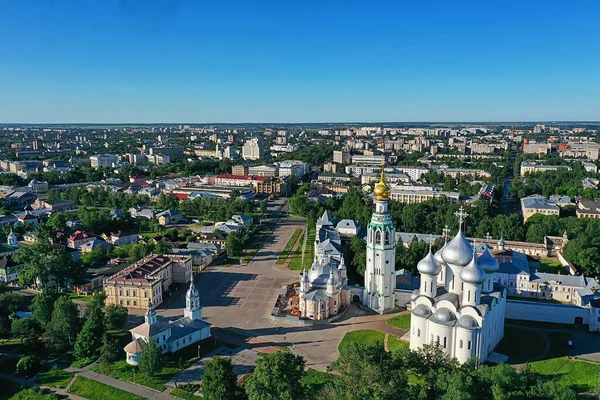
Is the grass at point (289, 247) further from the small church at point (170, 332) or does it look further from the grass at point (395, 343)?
the grass at point (395, 343)

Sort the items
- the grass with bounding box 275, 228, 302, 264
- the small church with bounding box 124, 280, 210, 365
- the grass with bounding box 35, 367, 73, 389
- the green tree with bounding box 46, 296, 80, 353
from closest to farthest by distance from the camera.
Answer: the grass with bounding box 35, 367, 73, 389
the small church with bounding box 124, 280, 210, 365
the green tree with bounding box 46, 296, 80, 353
the grass with bounding box 275, 228, 302, 264

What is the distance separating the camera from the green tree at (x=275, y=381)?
20.2 meters

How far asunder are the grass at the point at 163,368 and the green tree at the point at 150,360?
0.46 meters

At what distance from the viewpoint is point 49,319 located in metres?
29.9

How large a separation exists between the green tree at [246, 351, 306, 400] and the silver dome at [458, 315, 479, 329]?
979 cm

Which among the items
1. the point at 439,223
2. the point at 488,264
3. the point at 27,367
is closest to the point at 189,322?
the point at 27,367

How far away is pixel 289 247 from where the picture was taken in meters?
52.7

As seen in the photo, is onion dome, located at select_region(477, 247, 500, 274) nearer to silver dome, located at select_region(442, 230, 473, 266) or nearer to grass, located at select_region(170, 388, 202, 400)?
silver dome, located at select_region(442, 230, 473, 266)

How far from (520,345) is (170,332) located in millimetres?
21699

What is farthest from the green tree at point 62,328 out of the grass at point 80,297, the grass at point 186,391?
the grass at point 186,391

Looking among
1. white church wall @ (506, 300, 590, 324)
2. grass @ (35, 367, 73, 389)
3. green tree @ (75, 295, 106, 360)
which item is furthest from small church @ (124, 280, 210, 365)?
white church wall @ (506, 300, 590, 324)

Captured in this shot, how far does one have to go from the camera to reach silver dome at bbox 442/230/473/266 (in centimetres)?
2681

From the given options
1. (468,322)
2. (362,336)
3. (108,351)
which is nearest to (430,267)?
(468,322)

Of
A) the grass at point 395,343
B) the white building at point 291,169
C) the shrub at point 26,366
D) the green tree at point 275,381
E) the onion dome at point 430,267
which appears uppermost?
the onion dome at point 430,267
